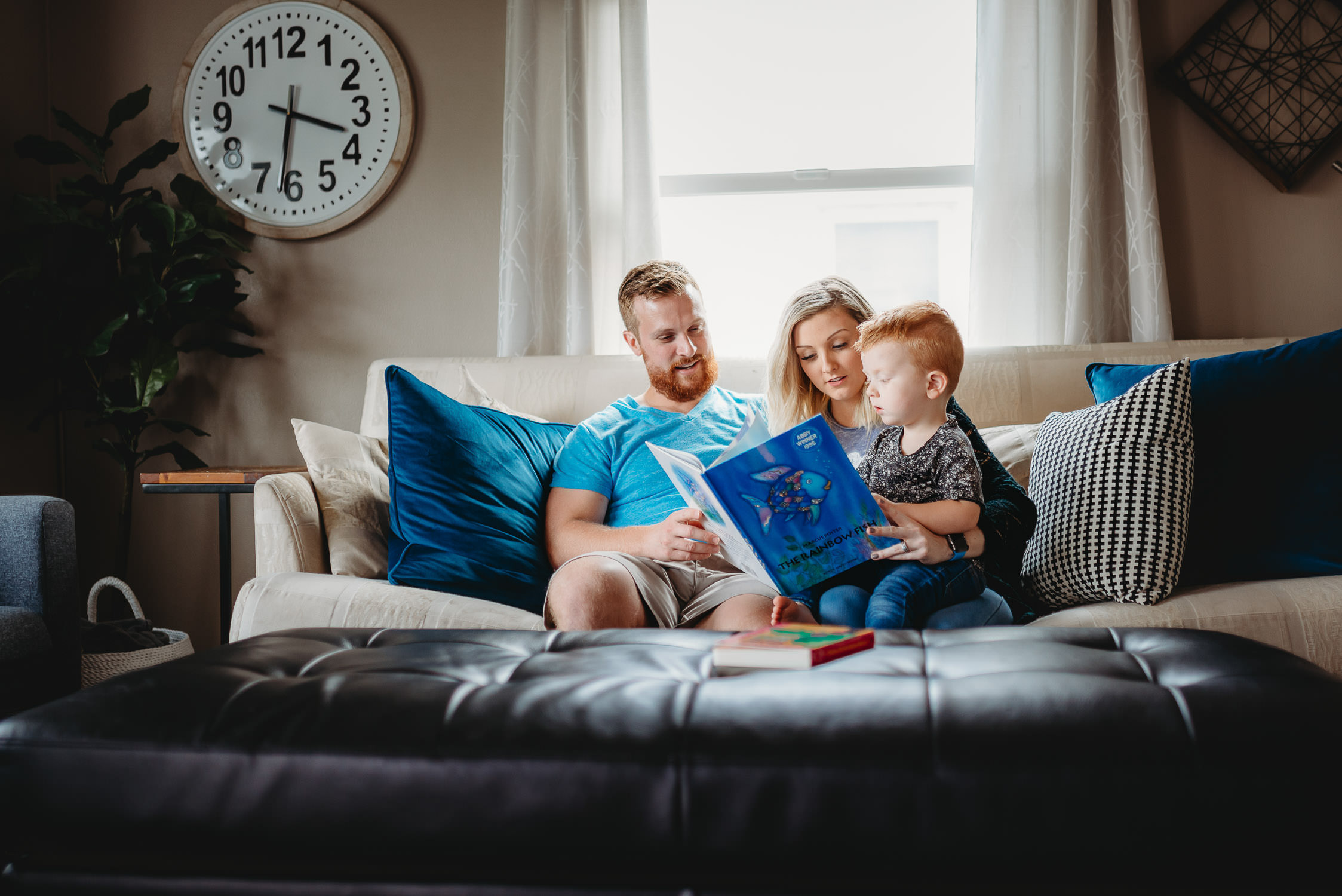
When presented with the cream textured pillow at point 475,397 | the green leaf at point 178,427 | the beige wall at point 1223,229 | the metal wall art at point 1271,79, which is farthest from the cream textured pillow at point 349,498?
the metal wall art at point 1271,79

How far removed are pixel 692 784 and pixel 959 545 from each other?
76 cm

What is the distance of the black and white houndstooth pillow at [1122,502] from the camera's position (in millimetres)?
1283

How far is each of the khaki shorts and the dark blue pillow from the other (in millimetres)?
105

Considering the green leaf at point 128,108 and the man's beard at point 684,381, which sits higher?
the green leaf at point 128,108

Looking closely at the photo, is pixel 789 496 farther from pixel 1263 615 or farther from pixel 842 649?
pixel 1263 615

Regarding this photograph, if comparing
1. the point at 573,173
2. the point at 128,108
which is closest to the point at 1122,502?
the point at 573,173

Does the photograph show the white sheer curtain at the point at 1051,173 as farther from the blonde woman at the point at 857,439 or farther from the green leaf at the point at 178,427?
the green leaf at the point at 178,427

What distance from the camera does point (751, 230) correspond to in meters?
2.64

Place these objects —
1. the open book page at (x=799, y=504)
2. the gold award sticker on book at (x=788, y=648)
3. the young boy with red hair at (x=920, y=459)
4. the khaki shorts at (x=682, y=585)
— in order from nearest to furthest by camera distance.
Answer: the gold award sticker on book at (x=788, y=648), the open book page at (x=799, y=504), the young boy with red hair at (x=920, y=459), the khaki shorts at (x=682, y=585)

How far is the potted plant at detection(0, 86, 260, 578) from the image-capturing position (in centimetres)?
243

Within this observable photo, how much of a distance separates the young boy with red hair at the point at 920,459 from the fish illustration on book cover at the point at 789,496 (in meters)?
0.17

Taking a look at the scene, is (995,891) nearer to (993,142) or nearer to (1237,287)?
(993,142)

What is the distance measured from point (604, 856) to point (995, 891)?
0.30 metres

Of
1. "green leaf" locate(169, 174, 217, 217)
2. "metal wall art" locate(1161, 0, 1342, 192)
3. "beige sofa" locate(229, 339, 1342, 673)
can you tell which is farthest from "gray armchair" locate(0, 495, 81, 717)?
"metal wall art" locate(1161, 0, 1342, 192)
